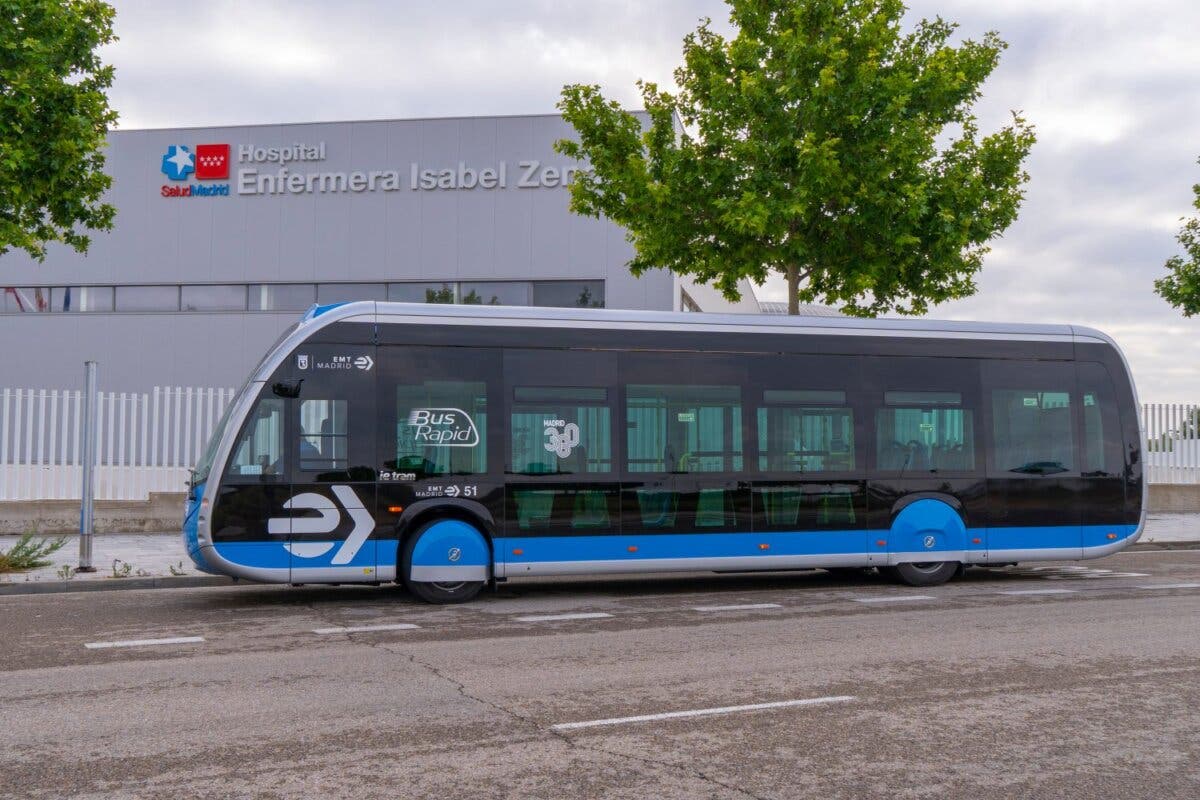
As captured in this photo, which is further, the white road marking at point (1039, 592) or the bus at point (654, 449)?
the white road marking at point (1039, 592)

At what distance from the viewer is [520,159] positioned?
1280 inches

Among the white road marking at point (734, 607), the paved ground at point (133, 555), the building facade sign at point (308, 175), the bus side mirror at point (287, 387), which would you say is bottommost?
the white road marking at point (734, 607)

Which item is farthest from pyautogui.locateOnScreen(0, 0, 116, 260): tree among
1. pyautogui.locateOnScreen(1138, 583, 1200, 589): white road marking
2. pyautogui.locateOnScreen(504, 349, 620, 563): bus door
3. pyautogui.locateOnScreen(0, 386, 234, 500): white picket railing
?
pyautogui.locateOnScreen(1138, 583, 1200, 589): white road marking

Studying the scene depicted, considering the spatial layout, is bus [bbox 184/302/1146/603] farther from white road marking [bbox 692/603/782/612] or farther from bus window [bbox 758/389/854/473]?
white road marking [bbox 692/603/782/612]

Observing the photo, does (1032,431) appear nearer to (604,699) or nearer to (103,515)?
(604,699)

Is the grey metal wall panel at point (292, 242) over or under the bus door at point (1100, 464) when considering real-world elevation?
over

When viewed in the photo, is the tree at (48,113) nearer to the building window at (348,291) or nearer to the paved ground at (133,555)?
the paved ground at (133,555)

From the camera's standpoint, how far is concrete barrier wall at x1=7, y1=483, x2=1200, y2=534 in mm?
18750

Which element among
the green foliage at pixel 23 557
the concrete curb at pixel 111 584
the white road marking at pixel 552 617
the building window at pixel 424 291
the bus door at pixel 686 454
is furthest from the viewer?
the building window at pixel 424 291

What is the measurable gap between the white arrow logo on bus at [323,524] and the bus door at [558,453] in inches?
57.7

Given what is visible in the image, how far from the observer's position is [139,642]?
30.0ft

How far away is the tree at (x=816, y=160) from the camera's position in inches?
719

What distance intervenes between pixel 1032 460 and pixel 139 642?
32.3ft

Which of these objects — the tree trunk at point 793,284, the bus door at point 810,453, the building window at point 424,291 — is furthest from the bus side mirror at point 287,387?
the building window at point 424,291
